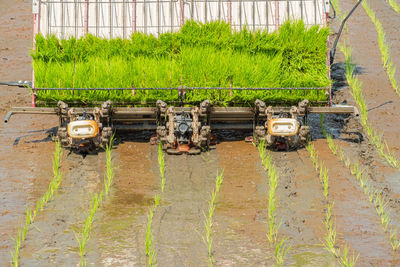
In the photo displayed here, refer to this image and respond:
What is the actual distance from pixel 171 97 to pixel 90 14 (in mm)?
1804

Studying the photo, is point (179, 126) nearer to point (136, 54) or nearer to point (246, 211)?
point (136, 54)

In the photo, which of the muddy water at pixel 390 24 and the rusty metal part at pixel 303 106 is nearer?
the rusty metal part at pixel 303 106

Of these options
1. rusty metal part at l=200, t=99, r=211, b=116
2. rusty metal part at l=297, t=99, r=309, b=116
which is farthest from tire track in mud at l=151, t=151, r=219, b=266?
rusty metal part at l=297, t=99, r=309, b=116

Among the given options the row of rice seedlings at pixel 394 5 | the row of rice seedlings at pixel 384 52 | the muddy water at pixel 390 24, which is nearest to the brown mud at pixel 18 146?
the row of rice seedlings at pixel 384 52

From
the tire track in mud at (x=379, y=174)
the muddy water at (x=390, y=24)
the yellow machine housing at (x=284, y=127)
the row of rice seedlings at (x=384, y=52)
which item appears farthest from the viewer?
the muddy water at (x=390, y=24)

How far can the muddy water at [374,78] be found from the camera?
11370mm

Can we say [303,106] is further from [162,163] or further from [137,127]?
[137,127]

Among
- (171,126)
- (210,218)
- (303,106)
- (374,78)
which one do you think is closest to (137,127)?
(171,126)

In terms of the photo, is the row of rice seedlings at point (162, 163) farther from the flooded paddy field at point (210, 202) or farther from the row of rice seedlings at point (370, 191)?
the row of rice seedlings at point (370, 191)

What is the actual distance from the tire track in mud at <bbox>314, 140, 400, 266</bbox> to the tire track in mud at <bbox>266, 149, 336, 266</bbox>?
0.18 metres

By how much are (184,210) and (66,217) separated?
4.00 feet

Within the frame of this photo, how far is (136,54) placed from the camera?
10.2m

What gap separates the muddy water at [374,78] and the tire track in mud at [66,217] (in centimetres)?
417

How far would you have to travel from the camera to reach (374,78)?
1355cm
